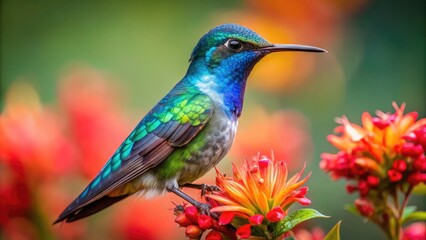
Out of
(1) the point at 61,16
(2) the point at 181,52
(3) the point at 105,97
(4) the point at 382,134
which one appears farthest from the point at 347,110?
(4) the point at 382,134

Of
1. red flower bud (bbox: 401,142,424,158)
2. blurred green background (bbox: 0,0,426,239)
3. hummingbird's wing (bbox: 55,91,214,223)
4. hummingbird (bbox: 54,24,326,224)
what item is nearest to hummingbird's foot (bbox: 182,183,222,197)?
hummingbird (bbox: 54,24,326,224)

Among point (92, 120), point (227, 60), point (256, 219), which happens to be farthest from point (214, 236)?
point (92, 120)

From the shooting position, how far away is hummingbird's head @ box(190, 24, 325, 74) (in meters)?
2.60

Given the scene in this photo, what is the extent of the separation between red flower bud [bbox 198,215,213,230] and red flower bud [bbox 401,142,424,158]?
1.72 ft

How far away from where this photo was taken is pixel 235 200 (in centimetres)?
184

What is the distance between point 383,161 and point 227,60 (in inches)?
30.1

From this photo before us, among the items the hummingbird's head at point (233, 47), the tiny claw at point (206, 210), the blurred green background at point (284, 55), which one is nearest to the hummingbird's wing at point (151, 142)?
the hummingbird's head at point (233, 47)

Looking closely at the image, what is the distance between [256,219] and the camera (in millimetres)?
1759

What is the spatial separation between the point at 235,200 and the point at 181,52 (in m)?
2.64

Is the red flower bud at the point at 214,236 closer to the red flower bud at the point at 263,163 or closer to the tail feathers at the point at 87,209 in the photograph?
the red flower bud at the point at 263,163

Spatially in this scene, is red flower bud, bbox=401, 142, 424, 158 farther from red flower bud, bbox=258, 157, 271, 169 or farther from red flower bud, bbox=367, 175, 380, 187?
red flower bud, bbox=258, 157, 271, 169

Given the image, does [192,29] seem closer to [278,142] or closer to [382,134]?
[278,142]

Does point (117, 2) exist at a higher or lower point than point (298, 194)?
higher

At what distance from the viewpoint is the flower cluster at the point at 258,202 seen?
177 cm
